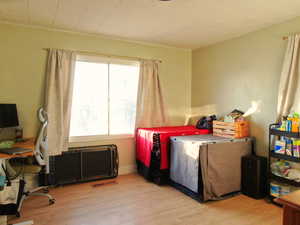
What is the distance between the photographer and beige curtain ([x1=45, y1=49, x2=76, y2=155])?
321 centimetres

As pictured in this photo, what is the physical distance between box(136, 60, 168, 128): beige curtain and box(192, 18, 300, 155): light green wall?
2.89 ft

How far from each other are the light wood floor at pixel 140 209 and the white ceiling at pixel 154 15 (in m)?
2.41

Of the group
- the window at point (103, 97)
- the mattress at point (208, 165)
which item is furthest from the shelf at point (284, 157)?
the window at point (103, 97)

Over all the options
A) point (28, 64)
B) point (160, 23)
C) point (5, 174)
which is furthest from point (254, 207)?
point (28, 64)

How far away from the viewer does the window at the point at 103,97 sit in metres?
3.53

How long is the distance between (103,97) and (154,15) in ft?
5.41

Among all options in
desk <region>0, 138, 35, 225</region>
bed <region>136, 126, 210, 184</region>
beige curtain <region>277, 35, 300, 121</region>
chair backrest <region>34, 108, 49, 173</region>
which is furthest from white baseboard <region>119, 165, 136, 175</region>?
beige curtain <region>277, 35, 300, 121</region>

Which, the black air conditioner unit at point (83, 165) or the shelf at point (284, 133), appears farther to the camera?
the black air conditioner unit at point (83, 165)

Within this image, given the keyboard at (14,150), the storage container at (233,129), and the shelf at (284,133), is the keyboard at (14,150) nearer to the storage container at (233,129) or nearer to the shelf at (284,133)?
the storage container at (233,129)

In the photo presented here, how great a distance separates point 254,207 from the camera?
8.76 feet

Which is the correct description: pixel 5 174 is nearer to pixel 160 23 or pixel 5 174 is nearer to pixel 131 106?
pixel 131 106

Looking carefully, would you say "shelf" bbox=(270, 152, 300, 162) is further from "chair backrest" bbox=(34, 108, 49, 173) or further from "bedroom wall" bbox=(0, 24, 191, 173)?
"chair backrest" bbox=(34, 108, 49, 173)

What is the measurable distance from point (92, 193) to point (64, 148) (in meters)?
0.84

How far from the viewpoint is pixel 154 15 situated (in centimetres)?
271
